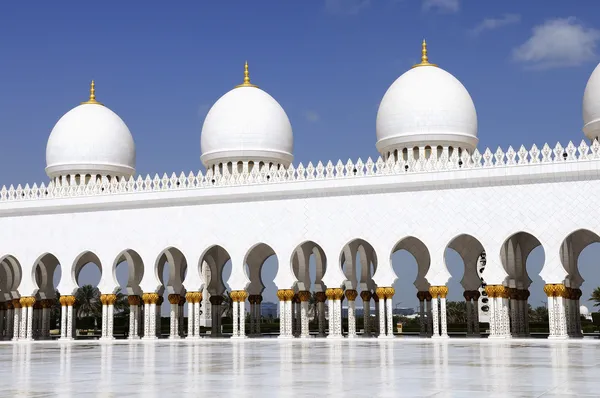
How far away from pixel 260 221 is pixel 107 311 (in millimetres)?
5132

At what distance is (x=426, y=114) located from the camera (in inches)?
894

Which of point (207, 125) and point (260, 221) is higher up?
point (207, 125)

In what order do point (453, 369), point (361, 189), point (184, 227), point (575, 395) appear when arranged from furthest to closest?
point (184, 227), point (361, 189), point (453, 369), point (575, 395)

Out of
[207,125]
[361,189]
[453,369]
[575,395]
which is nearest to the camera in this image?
[575,395]

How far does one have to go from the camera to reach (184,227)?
2228cm

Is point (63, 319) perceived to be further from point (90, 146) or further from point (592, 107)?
point (592, 107)

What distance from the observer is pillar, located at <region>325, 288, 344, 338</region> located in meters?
20.5

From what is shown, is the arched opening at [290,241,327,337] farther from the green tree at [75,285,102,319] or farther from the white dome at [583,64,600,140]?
the green tree at [75,285,102,319]

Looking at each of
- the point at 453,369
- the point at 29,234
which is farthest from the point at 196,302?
the point at 453,369

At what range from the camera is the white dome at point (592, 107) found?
70.0 feet

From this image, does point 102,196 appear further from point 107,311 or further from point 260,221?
point 260,221

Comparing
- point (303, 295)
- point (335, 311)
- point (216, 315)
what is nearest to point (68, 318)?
point (216, 315)

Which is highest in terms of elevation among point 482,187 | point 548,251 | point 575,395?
point 482,187

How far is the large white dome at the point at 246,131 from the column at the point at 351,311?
5.31m
